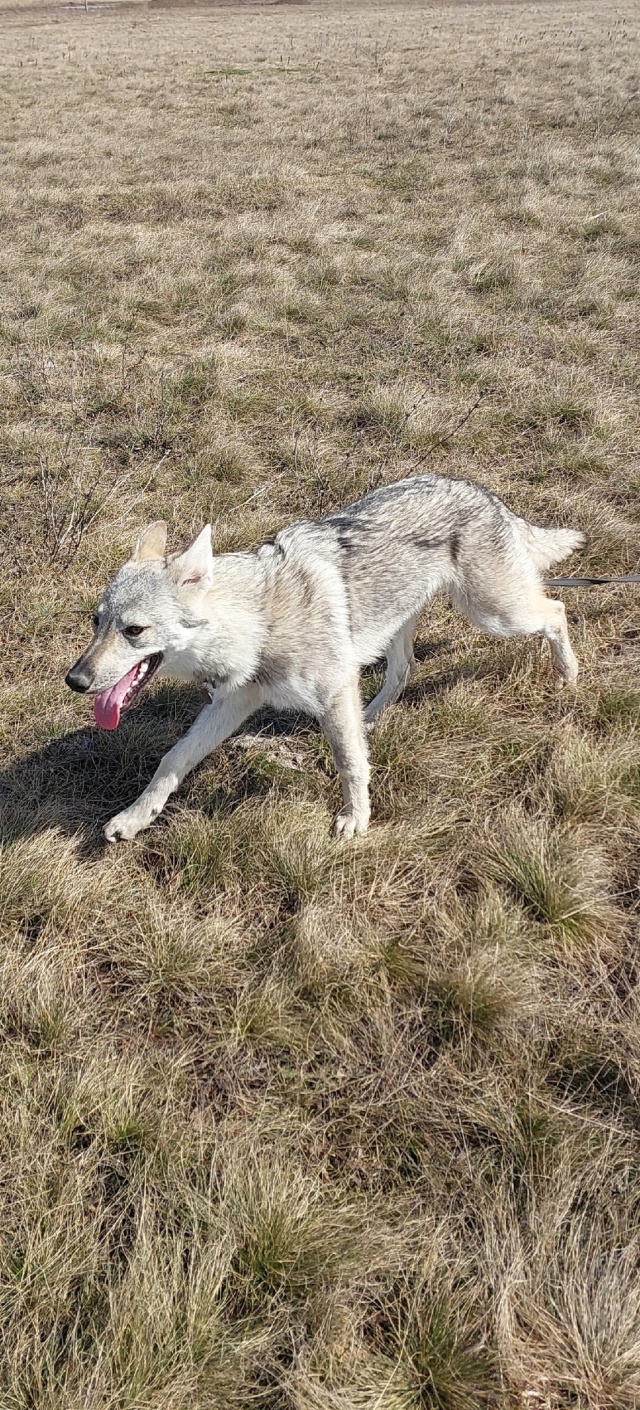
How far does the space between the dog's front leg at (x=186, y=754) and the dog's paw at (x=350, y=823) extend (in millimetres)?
665

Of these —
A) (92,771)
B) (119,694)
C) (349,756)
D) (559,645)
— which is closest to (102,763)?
(92,771)

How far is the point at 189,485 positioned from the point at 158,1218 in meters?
5.10

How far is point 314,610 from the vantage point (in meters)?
3.85

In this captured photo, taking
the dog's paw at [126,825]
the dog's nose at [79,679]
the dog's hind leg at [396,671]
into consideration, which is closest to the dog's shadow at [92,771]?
the dog's paw at [126,825]

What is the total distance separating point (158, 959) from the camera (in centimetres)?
324

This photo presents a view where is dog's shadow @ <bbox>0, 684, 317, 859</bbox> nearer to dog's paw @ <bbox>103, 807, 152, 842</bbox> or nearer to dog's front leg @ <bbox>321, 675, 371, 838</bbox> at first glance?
dog's paw @ <bbox>103, 807, 152, 842</bbox>

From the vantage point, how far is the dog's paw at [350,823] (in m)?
3.79

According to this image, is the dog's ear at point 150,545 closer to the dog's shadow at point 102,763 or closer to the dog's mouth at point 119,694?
the dog's mouth at point 119,694

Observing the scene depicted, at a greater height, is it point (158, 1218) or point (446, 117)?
point (446, 117)

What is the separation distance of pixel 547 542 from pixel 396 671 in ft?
3.65

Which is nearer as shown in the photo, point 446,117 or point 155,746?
point 155,746

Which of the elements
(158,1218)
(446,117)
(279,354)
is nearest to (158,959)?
(158,1218)

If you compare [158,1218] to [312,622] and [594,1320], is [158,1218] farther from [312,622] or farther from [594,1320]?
[312,622]

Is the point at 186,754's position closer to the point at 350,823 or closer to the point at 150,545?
the point at 350,823
